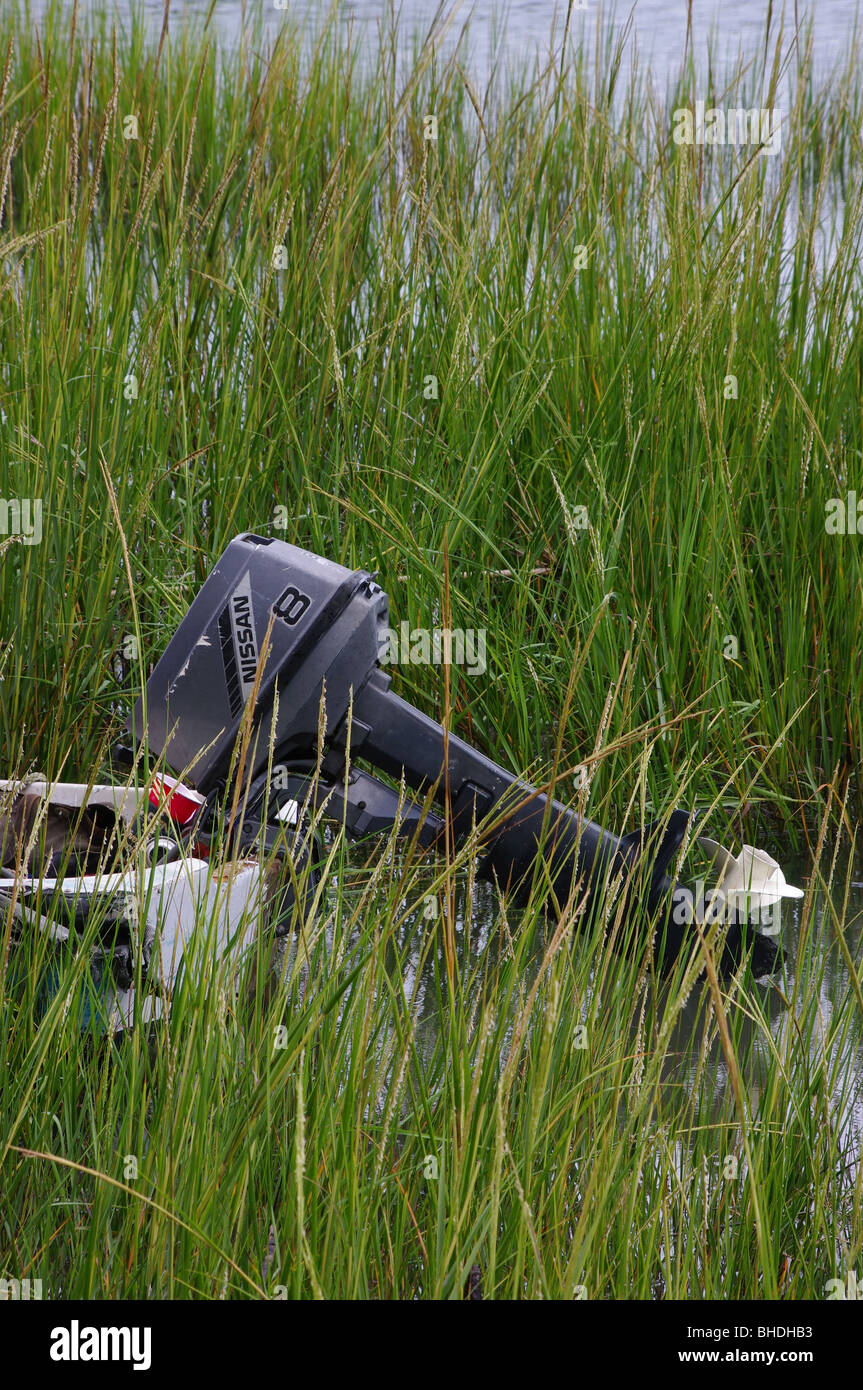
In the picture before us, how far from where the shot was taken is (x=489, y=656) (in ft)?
8.85

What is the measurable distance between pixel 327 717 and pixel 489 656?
33.5 inches

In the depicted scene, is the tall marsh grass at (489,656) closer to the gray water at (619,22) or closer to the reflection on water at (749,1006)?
the reflection on water at (749,1006)

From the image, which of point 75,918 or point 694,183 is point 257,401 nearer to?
point 694,183

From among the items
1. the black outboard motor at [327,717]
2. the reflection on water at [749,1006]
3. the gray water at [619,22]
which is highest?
the gray water at [619,22]

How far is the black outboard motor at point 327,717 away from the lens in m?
1.91

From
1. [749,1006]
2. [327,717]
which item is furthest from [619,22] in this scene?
[749,1006]

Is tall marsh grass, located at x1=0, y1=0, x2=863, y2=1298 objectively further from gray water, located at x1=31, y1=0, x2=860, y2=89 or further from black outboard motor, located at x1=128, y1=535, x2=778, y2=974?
gray water, located at x1=31, y1=0, x2=860, y2=89

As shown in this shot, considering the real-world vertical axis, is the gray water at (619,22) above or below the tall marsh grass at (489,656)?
above

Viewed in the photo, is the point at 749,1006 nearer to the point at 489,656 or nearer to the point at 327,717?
the point at 327,717

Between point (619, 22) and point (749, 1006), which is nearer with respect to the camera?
point (749, 1006)

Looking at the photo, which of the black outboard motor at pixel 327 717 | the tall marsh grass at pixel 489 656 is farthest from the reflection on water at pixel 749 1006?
the black outboard motor at pixel 327 717

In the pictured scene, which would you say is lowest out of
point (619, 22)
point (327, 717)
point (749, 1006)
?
point (749, 1006)

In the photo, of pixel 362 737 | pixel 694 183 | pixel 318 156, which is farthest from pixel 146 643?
pixel 318 156

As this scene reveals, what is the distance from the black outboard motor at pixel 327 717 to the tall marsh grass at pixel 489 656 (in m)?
0.14
